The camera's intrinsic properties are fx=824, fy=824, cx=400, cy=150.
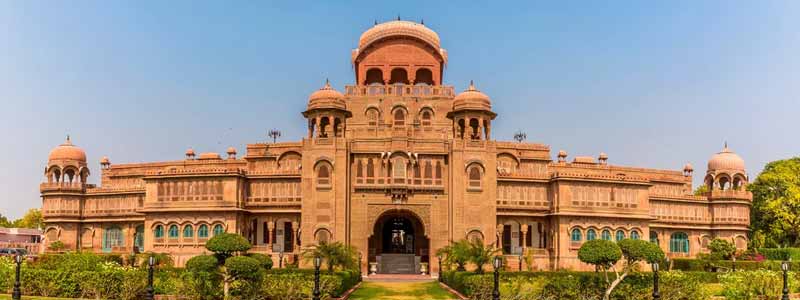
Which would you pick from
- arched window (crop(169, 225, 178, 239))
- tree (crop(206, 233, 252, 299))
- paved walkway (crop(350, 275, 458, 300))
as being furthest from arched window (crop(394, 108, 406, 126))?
tree (crop(206, 233, 252, 299))

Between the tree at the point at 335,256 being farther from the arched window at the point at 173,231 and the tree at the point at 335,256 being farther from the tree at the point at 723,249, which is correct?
the tree at the point at 723,249

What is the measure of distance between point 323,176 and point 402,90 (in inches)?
463

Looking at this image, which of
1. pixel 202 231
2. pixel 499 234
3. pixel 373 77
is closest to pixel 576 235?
pixel 499 234

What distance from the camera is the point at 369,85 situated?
61906mm

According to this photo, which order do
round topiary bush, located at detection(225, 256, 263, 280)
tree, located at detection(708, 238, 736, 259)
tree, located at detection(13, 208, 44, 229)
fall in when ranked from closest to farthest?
round topiary bush, located at detection(225, 256, 263, 280) < tree, located at detection(708, 238, 736, 259) < tree, located at detection(13, 208, 44, 229)

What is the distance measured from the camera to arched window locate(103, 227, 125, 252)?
210ft

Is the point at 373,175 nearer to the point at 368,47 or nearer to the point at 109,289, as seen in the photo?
the point at 368,47

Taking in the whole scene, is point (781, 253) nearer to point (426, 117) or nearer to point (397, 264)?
point (426, 117)

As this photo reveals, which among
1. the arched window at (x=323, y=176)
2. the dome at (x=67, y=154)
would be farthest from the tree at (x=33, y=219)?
the arched window at (x=323, y=176)

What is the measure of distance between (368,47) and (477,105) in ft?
42.3

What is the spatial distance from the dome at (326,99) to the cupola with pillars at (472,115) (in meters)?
7.56

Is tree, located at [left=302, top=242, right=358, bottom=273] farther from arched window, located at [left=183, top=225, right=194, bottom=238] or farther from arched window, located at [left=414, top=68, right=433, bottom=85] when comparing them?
arched window, located at [left=414, top=68, right=433, bottom=85]

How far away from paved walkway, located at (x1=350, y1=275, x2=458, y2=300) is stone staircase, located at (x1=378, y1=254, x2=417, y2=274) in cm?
476

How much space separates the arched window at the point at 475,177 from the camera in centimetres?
5191
